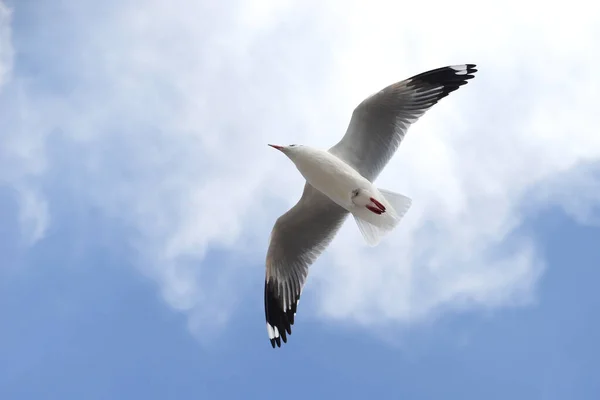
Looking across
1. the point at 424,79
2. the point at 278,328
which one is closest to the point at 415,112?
the point at 424,79

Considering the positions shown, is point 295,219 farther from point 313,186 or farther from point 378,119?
point 378,119

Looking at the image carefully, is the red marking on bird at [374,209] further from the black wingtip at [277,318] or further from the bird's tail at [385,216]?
Answer: the black wingtip at [277,318]

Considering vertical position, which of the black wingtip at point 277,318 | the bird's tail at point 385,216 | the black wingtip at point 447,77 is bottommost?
the black wingtip at point 277,318

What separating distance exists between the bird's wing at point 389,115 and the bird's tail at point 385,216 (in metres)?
0.39

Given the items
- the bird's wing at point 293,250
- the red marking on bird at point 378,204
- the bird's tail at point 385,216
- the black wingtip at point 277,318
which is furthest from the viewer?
the black wingtip at point 277,318

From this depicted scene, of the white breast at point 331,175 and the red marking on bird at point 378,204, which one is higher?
the white breast at point 331,175

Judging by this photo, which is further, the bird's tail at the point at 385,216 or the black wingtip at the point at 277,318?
the black wingtip at the point at 277,318

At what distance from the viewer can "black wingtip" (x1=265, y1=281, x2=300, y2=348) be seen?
7086mm

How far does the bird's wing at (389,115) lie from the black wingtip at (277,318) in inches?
55.6

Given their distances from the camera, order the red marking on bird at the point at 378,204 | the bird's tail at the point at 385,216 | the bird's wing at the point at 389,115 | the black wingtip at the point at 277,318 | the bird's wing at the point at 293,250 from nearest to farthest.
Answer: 1. the red marking on bird at the point at 378,204
2. the bird's tail at the point at 385,216
3. the bird's wing at the point at 389,115
4. the bird's wing at the point at 293,250
5. the black wingtip at the point at 277,318

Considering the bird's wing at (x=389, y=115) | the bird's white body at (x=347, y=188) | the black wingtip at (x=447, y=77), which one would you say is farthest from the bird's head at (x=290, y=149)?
the black wingtip at (x=447, y=77)

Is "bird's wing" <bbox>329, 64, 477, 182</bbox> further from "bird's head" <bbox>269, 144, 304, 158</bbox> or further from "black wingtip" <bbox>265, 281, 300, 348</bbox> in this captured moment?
"black wingtip" <bbox>265, 281, 300, 348</bbox>

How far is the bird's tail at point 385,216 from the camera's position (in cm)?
635

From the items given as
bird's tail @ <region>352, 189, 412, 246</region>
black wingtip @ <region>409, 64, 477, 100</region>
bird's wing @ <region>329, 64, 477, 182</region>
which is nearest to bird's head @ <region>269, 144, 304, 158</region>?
bird's wing @ <region>329, 64, 477, 182</region>
